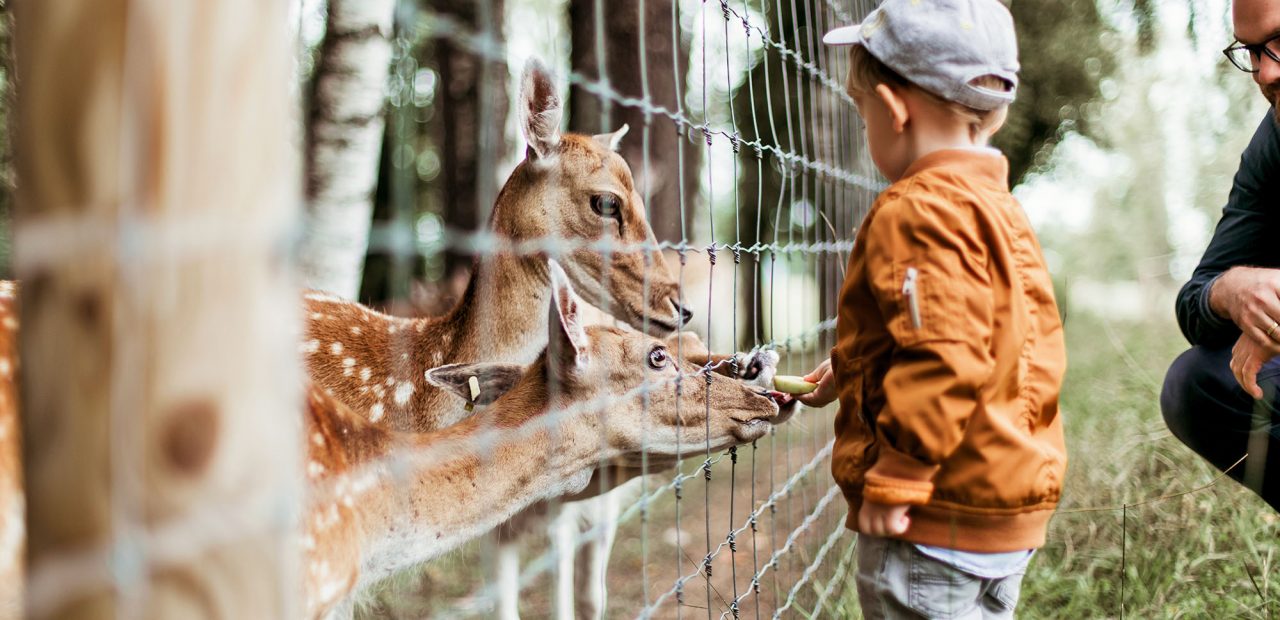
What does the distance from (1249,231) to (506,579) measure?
2.45 m

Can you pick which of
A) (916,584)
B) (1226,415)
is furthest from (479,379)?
(1226,415)

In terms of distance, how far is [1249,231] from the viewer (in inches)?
133

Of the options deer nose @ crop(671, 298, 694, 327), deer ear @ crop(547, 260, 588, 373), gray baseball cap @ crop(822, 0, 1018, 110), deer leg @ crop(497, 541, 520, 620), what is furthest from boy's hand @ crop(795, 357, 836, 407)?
deer leg @ crop(497, 541, 520, 620)

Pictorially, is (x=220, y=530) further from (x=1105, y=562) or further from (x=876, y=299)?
(x=1105, y=562)

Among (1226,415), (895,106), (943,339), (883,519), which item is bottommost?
(1226,415)

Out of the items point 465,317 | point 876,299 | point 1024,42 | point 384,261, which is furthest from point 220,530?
point 1024,42

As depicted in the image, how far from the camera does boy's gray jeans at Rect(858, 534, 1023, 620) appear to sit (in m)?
2.07

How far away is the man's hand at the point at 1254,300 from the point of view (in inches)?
112

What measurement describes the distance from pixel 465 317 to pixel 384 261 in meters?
4.73

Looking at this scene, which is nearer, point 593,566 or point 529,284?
point 529,284

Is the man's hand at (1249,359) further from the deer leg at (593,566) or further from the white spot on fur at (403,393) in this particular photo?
the white spot on fur at (403,393)

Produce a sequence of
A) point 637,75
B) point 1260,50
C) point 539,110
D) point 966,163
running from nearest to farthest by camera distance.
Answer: point 966,163 → point 1260,50 → point 539,110 → point 637,75

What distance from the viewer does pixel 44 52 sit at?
869 mm

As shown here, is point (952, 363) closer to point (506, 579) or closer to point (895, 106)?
point (895, 106)
